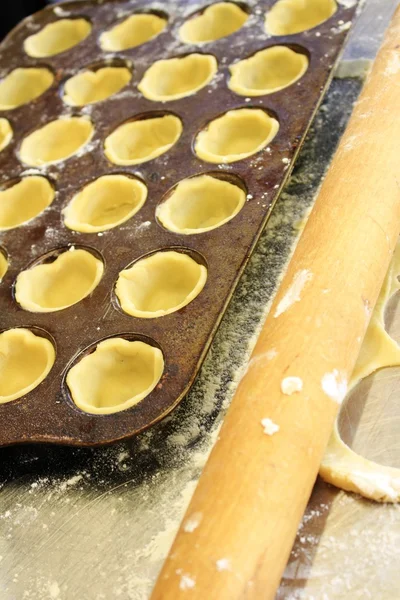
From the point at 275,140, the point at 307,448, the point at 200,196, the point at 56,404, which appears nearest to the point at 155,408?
the point at 56,404

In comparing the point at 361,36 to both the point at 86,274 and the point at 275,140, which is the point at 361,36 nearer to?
the point at 275,140

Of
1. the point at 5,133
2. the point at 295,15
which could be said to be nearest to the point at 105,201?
the point at 5,133

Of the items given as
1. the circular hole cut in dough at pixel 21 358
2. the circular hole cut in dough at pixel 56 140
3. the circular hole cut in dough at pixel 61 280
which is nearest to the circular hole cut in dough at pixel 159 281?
the circular hole cut in dough at pixel 61 280

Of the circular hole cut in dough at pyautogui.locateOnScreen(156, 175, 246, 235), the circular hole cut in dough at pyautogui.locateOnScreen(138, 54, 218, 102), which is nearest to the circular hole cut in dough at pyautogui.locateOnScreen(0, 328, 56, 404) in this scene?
the circular hole cut in dough at pyautogui.locateOnScreen(156, 175, 246, 235)

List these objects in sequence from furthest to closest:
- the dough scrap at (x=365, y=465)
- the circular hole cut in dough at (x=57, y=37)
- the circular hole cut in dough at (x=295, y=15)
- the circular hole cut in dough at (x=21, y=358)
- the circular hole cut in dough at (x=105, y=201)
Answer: the circular hole cut in dough at (x=57, y=37), the circular hole cut in dough at (x=295, y=15), the circular hole cut in dough at (x=105, y=201), the circular hole cut in dough at (x=21, y=358), the dough scrap at (x=365, y=465)

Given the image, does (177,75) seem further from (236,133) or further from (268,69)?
(236,133)

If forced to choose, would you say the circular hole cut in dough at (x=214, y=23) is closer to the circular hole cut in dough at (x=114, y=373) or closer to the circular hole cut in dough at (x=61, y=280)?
the circular hole cut in dough at (x=61, y=280)

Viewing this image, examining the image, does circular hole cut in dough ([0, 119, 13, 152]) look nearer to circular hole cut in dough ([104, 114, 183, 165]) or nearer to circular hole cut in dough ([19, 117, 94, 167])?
circular hole cut in dough ([19, 117, 94, 167])
